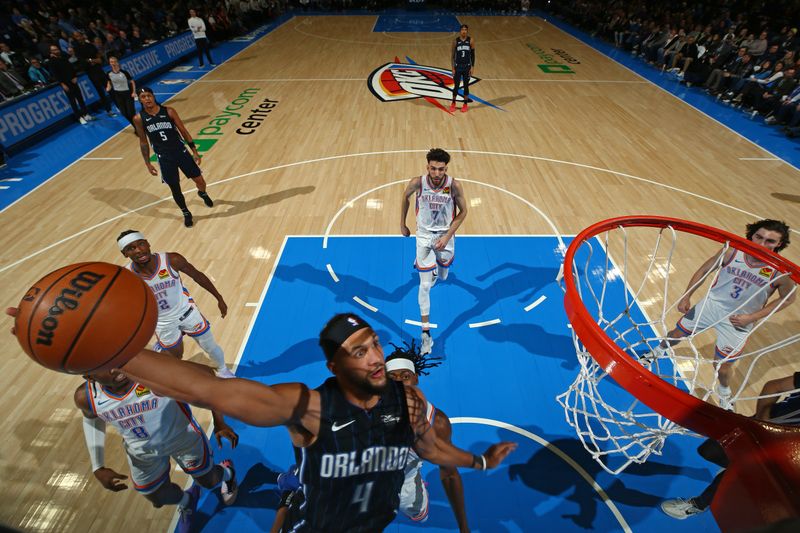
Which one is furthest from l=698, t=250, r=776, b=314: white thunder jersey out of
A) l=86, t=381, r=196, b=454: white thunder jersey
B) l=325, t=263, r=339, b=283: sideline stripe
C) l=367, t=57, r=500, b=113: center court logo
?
l=367, t=57, r=500, b=113: center court logo

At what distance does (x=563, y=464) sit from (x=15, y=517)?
14.9ft

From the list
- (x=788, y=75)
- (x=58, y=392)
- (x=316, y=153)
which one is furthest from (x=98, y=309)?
(x=788, y=75)

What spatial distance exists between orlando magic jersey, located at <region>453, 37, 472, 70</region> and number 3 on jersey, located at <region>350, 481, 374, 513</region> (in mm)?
10417

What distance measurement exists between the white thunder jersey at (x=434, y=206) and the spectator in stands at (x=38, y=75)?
11.9 metres

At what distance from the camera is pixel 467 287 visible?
5398 millimetres

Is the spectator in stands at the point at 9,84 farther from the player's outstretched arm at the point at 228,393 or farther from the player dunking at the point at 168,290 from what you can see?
the player's outstretched arm at the point at 228,393

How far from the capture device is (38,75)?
10.5 meters

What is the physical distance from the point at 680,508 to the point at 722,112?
12.2 meters

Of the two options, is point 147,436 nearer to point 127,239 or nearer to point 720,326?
point 127,239

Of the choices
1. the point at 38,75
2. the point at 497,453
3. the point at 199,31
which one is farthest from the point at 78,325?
the point at 199,31

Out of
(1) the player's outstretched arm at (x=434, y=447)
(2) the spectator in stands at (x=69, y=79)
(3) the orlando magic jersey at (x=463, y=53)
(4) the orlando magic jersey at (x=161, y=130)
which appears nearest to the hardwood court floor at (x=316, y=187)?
(3) the orlando magic jersey at (x=463, y=53)

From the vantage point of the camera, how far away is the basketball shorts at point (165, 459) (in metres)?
2.71

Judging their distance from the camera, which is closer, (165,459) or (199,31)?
(165,459)

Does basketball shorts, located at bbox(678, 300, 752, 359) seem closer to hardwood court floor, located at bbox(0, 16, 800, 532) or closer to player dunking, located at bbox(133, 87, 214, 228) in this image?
hardwood court floor, located at bbox(0, 16, 800, 532)
